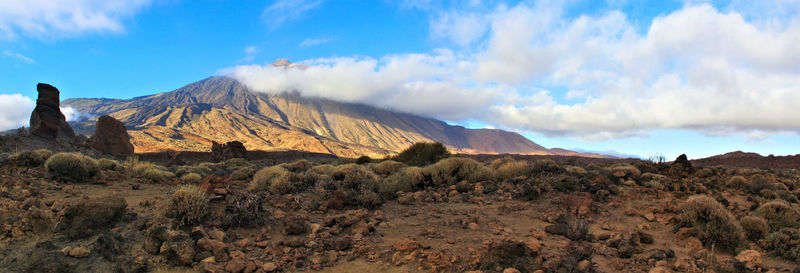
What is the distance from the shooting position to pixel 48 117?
29188mm

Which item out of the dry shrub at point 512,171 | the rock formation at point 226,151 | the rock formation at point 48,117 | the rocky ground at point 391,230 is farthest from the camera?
the rock formation at point 226,151

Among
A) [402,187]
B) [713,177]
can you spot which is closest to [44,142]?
[402,187]

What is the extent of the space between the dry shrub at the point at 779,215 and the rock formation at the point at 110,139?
130ft

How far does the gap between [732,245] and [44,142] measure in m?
38.1

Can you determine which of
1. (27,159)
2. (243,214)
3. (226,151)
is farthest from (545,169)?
(226,151)

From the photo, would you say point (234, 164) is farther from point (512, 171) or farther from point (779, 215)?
point (779, 215)

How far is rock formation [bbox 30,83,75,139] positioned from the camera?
28109 mm

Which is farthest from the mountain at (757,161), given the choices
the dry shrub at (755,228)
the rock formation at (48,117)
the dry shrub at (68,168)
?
the rock formation at (48,117)

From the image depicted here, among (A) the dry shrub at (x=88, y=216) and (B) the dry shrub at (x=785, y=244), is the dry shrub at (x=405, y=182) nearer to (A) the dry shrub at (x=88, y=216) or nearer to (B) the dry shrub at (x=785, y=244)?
(A) the dry shrub at (x=88, y=216)

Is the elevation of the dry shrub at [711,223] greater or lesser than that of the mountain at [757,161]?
lesser

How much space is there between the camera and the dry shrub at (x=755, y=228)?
5.64m

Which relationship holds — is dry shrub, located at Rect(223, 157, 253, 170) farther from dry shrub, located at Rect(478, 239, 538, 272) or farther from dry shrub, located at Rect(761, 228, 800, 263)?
dry shrub, located at Rect(761, 228, 800, 263)

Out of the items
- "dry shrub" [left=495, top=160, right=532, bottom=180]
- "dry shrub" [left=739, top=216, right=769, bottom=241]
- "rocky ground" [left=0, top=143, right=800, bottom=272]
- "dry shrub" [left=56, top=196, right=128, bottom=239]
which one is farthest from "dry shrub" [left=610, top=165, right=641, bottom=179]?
"dry shrub" [left=56, top=196, right=128, bottom=239]

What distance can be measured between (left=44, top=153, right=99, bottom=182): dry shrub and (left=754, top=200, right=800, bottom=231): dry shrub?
16.0 m
